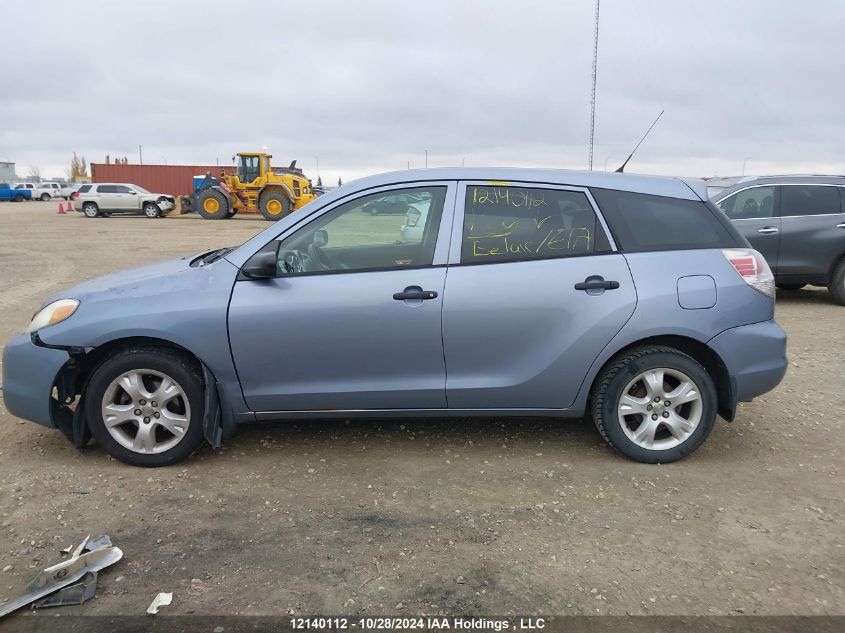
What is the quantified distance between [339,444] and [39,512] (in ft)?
5.39

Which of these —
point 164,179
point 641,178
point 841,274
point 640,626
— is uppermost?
point 164,179

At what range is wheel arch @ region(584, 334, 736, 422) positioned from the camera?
3.77 meters

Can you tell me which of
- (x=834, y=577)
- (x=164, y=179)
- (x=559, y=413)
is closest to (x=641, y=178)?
(x=559, y=413)

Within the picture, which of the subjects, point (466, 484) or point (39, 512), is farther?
point (466, 484)

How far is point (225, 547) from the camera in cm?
300

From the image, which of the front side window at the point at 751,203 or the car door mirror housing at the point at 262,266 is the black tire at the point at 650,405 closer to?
the car door mirror housing at the point at 262,266

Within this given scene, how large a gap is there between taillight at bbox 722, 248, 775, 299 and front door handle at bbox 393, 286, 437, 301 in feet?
5.66

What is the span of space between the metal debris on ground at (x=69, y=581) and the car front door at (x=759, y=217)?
8208 mm

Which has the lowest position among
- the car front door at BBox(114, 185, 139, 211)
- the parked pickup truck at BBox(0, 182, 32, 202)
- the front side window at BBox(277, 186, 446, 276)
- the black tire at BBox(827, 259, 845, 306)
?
the black tire at BBox(827, 259, 845, 306)

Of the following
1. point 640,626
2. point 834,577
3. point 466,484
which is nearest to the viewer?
point 640,626

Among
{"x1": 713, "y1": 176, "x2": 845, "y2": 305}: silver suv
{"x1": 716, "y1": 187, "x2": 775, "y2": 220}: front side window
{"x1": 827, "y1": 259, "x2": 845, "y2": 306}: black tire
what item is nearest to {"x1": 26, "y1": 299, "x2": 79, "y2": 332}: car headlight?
{"x1": 713, "y1": 176, "x2": 845, "y2": 305}: silver suv

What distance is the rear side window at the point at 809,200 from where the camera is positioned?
8.81m

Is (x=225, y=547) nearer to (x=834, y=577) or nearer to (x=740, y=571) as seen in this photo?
(x=740, y=571)

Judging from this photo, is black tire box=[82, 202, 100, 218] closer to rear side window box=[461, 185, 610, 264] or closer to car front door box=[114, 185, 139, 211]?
car front door box=[114, 185, 139, 211]
